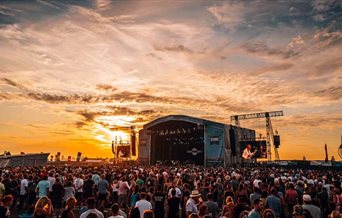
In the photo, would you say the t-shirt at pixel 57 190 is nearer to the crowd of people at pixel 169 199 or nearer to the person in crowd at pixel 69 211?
the crowd of people at pixel 169 199

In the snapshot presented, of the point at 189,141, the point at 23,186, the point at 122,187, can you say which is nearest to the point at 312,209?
the point at 122,187

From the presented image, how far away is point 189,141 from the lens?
169 ft

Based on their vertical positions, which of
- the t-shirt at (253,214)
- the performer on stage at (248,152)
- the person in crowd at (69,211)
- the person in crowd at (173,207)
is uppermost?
the performer on stage at (248,152)

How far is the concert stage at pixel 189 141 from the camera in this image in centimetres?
4497

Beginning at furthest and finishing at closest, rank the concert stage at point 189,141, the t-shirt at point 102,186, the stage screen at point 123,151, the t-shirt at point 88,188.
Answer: the stage screen at point 123,151 < the concert stage at point 189,141 < the t-shirt at point 88,188 < the t-shirt at point 102,186

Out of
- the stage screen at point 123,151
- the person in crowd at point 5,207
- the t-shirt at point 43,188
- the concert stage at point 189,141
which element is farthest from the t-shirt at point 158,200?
the stage screen at point 123,151

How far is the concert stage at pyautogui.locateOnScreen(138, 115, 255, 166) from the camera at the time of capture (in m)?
45.0

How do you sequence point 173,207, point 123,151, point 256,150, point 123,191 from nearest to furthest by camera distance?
point 173,207, point 123,191, point 256,150, point 123,151

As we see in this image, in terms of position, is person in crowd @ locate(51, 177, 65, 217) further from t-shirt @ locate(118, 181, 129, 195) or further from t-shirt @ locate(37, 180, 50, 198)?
t-shirt @ locate(118, 181, 129, 195)

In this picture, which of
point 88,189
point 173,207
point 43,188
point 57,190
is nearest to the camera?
point 173,207

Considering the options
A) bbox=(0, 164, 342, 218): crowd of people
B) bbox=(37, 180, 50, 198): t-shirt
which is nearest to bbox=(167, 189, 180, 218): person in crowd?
bbox=(0, 164, 342, 218): crowd of people

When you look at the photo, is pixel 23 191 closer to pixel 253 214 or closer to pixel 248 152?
pixel 253 214

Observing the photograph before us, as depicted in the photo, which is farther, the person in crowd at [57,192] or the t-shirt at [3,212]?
the person in crowd at [57,192]

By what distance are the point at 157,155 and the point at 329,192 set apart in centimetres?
3984
